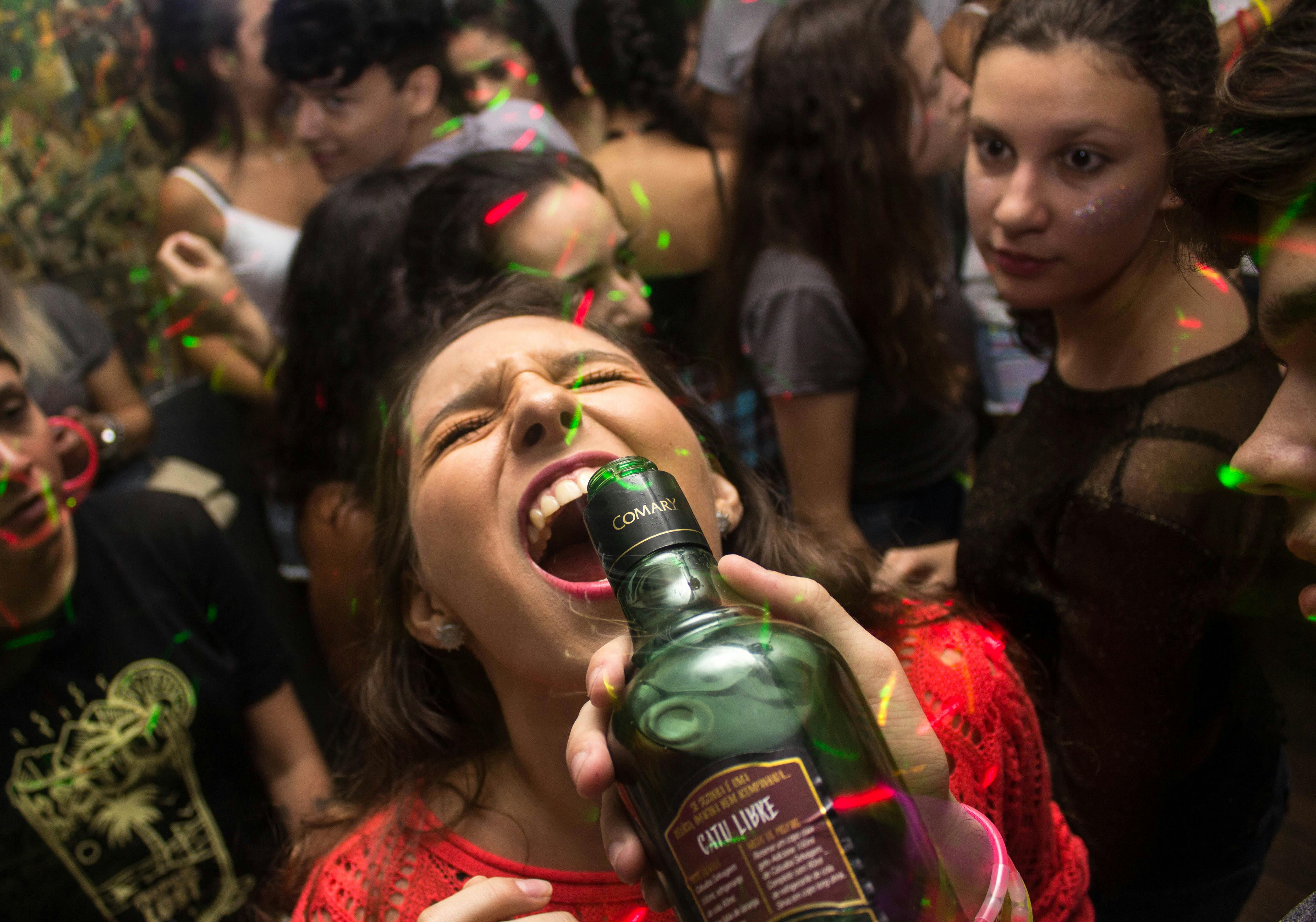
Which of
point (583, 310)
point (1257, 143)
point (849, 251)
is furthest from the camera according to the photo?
point (849, 251)

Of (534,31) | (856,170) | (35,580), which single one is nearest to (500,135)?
(856,170)

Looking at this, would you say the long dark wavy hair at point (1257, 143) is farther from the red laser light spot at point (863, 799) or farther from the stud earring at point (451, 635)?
Answer: the stud earring at point (451, 635)

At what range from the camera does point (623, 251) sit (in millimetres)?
1825

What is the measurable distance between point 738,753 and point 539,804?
0.61 meters

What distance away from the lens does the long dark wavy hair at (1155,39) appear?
1.04 m

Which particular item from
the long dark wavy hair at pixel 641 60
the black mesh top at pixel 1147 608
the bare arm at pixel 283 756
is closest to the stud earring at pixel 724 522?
the black mesh top at pixel 1147 608

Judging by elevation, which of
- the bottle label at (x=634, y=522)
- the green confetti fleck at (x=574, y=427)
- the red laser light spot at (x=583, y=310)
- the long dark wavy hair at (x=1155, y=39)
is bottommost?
the red laser light spot at (x=583, y=310)

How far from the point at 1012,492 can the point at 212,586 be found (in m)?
1.56

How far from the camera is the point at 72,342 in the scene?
8.23 feet

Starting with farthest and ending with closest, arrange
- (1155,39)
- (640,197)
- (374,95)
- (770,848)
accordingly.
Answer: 1. (374,95)
2. (640,197)
3. (1155,39)
4. (770,848)

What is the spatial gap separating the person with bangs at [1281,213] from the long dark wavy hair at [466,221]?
1174mm

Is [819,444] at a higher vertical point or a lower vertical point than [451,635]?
lower

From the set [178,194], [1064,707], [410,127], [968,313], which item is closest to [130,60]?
[178,194]

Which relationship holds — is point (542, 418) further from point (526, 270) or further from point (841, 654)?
point (526, 270)
